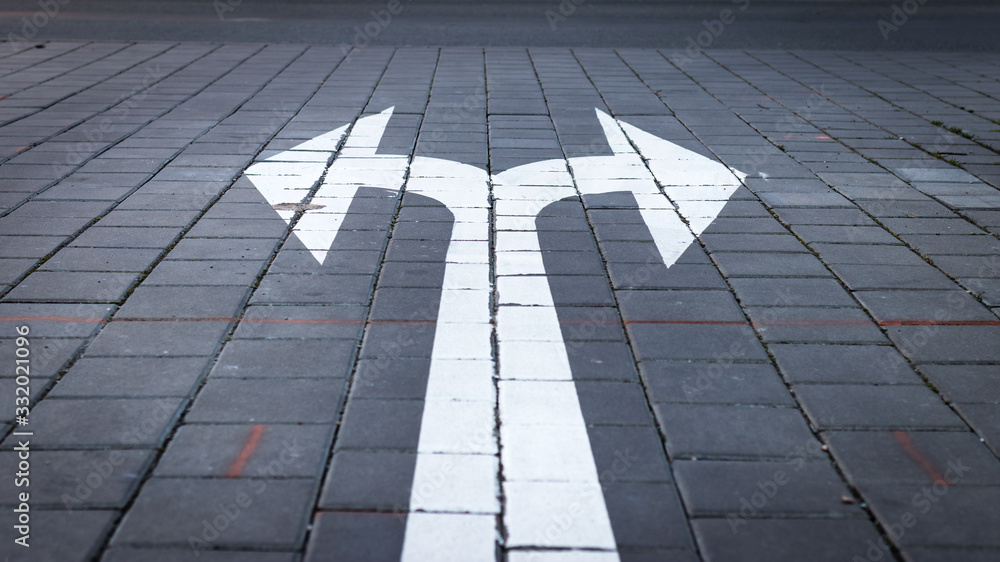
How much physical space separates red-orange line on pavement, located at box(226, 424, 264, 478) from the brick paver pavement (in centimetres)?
1

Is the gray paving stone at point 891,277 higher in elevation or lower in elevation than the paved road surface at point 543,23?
higher

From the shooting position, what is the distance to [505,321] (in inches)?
149

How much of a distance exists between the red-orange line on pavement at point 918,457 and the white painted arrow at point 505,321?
46.1 inches

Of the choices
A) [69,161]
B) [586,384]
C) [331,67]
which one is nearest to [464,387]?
[586,384]

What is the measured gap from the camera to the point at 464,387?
3.24 meters

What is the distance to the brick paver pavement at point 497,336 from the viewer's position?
2.54 meters

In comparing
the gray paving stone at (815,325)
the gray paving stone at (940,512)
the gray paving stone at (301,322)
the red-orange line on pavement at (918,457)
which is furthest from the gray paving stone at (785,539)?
the gray paving stone at (301,322)

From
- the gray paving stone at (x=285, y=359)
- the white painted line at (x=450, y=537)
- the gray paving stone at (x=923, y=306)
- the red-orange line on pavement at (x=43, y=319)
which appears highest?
the white painted line at (x=450, y=537)

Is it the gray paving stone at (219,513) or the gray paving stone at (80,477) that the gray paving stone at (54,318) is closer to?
the gray paving stone at (80,477)

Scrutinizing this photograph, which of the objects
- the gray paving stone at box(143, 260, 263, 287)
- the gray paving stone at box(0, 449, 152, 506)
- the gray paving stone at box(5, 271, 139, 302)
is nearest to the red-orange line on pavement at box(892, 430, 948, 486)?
the gray paving stone at box(0, 449, 152, 506)

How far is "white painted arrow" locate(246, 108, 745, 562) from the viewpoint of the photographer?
253cm

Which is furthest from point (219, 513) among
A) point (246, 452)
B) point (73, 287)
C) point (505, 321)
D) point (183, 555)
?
point (73, 287)

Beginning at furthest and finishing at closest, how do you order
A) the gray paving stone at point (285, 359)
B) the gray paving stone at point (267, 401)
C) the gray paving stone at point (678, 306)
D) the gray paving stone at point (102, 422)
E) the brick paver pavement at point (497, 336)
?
the gray paving stone at point (678, 306), the gray paving stone at point (285, 359), the gray paving stone at point (267, 401), the gray paving stone at point (102, 422), the brick paver pavement at point (497, 336)

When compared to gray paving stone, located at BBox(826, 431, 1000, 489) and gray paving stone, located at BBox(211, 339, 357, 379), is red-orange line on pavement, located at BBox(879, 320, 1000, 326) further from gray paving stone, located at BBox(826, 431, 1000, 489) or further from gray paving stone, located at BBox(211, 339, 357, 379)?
gray paving stone, located at BBox(211, 339, 357, 379)
